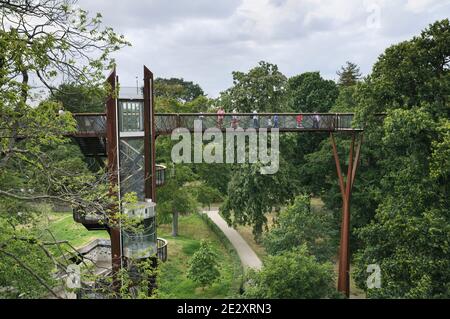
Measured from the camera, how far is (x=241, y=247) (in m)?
23.5

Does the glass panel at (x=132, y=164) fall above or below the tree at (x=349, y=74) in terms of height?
below

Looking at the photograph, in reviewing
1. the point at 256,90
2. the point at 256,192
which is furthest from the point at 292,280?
the point at 256,90

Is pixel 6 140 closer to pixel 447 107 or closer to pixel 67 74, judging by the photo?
pixel 67 74

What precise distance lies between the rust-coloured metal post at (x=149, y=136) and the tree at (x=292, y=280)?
486 centimetres

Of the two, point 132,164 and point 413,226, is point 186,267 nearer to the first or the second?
point 132,164

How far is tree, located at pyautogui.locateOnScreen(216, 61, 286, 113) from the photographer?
843 inches

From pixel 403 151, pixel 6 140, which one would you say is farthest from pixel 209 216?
pixel 6 140

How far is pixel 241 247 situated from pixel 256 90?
8530 mm

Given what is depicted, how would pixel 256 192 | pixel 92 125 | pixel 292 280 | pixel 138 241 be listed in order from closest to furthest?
pixel 292 280 < pixel 138 241 < pixel 92 125 < pixel 256 192

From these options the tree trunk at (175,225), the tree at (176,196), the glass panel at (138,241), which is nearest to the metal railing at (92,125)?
the glass panel at (138,241)

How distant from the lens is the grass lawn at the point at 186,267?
17.4 meters

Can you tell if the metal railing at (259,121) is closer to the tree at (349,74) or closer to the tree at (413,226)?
the tree at (413,226)
